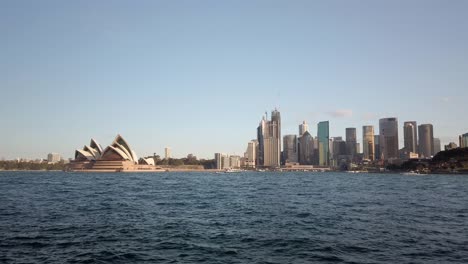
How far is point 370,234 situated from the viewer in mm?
23203

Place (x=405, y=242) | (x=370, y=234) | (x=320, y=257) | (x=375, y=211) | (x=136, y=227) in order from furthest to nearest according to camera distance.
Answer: (x=375, y=211) → (x=136, y=227) → (x=370, y=234) → (x=405, y=242) → (x=320, y=257)

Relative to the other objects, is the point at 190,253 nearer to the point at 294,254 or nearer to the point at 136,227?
the point at 294,254

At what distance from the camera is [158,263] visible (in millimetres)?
16453

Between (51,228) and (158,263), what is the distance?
37.6 ft

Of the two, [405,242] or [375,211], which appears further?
[375,211]

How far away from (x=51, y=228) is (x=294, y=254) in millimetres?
15705

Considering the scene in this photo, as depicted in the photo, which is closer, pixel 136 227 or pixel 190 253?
pixel 190 253

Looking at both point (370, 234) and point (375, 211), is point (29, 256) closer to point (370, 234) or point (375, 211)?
point (370, 234)

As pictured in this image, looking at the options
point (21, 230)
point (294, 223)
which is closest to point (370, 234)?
point (294, 223)

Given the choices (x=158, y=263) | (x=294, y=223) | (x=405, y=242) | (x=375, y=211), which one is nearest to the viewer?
(x=158, y=263)

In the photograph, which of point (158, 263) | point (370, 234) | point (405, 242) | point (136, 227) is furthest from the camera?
point (136, 227)

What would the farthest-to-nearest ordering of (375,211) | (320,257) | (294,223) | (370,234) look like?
(375,211) → (294,223) → (370,234) → (320,257)

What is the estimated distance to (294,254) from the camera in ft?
60.0

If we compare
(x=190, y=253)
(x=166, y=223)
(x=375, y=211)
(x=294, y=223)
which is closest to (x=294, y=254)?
(x=190, y=253)
